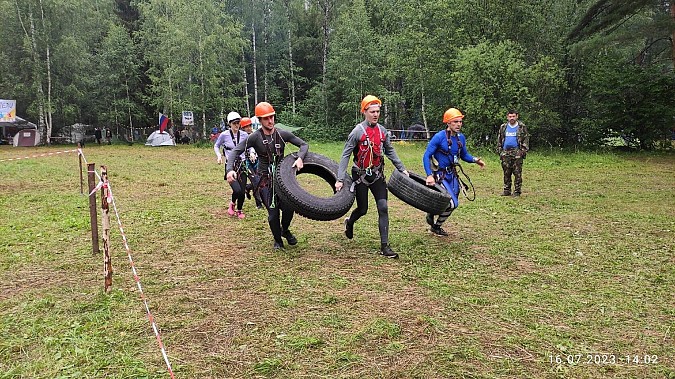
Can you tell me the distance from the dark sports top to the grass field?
115cm

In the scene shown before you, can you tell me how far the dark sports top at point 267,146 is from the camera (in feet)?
20.2

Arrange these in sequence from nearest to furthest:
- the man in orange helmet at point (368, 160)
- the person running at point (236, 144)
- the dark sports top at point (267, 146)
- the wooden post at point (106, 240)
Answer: the wooden post at point (106, 240), the man in orange helmet at point (368, 160), the dark sports top at point (267, 146), the person running at point (236, 144)

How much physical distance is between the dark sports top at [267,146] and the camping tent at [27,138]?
3190cm

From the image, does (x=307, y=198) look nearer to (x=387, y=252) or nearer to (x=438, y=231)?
(x=387, y=252)

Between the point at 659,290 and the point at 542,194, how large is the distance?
6.53 metres

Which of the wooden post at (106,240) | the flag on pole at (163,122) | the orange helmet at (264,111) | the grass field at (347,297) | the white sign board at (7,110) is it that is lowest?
the grass field at (347,297)

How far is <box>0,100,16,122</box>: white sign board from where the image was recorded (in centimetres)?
3012

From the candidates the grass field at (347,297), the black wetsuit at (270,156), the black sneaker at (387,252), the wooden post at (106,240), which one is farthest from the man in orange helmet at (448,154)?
the wooden post at (106,240)

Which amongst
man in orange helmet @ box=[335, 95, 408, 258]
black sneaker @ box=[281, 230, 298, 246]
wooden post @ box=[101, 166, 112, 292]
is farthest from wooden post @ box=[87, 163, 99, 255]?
man in orange helmet @ box=[335, 95, 408, 258]

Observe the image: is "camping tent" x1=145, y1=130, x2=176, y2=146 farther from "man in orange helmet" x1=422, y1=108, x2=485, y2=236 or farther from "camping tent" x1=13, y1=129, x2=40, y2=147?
"man in orange helmet" x1=422, y1=108, x2=485, y2=236

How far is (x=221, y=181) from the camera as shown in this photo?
14156mm

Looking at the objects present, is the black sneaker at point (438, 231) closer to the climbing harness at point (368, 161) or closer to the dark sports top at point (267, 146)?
the climbing harness at point (368, 161)

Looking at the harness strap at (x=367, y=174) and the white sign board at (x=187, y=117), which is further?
the white sign board at (x=187, y=117)

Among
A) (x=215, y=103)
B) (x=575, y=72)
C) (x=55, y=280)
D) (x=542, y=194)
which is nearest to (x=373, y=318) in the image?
(x=55, y=280)
